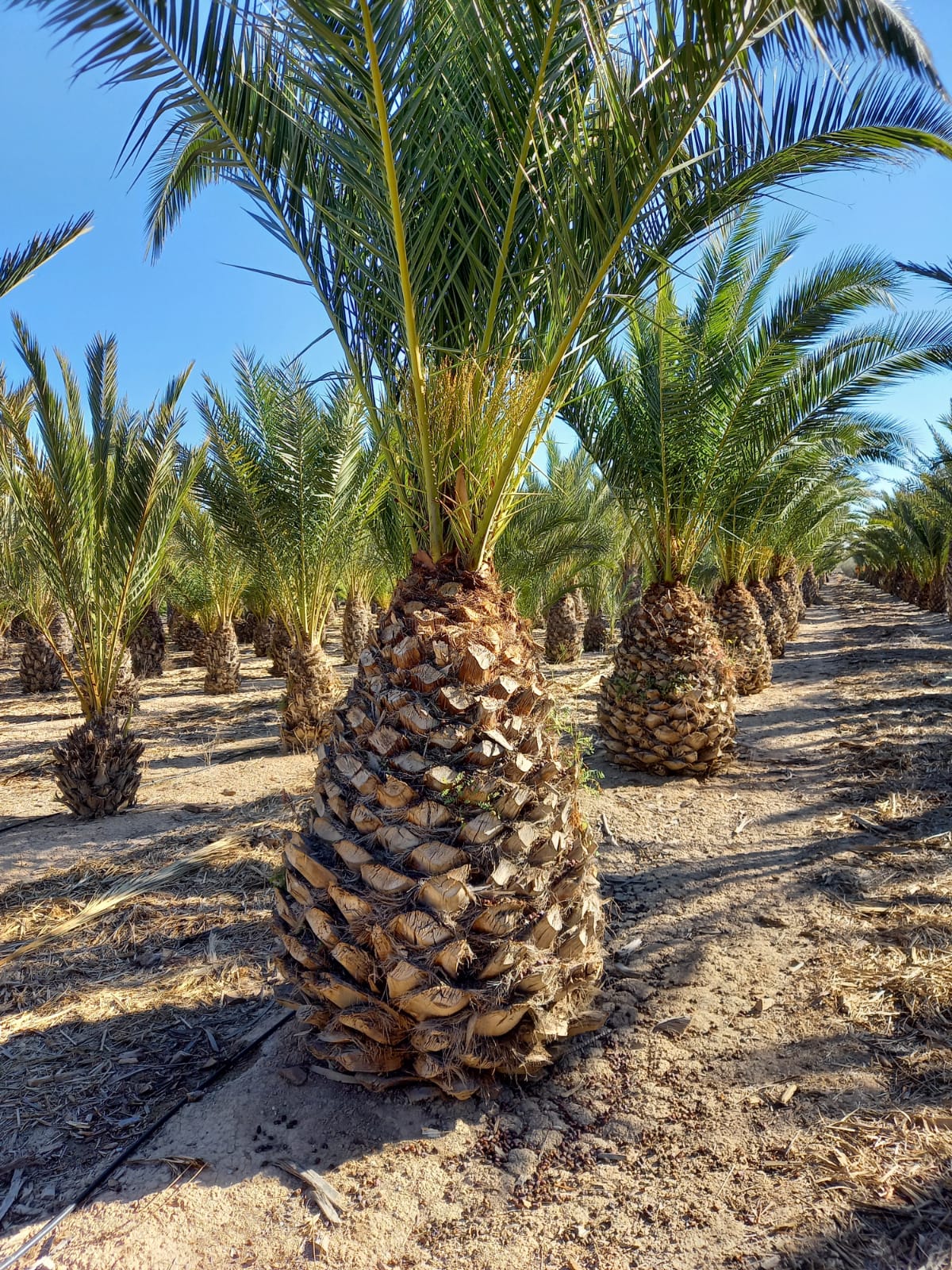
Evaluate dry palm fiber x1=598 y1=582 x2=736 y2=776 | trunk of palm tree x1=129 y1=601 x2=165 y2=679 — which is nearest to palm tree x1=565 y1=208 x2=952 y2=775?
dry palm fiber x1=598 y1=582 x2=736 y2=776

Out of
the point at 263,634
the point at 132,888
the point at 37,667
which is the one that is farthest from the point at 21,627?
the point at 132,888

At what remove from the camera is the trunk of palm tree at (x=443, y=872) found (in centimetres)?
224

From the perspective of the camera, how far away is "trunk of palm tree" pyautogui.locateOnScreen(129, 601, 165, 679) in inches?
561

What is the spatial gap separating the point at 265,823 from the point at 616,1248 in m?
3.98

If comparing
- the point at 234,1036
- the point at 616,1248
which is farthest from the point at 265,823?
the point at 616,1248

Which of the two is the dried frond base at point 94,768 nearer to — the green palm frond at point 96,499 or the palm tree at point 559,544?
the green palm frond at point 96,499

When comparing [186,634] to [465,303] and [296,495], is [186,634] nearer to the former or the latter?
[296,495]

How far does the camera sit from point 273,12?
2303 mm

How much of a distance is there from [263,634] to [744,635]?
1130cm

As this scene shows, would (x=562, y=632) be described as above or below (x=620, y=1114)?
above

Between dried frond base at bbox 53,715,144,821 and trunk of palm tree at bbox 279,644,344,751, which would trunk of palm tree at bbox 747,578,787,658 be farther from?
dried frond base at bbox 53,715,144,821

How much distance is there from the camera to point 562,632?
1415 cm

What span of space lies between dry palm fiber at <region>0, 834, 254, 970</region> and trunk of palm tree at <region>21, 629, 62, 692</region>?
32.5 feet

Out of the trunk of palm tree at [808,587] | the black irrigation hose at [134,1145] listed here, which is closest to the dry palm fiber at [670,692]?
the black irrigation hose at [134,1145]
